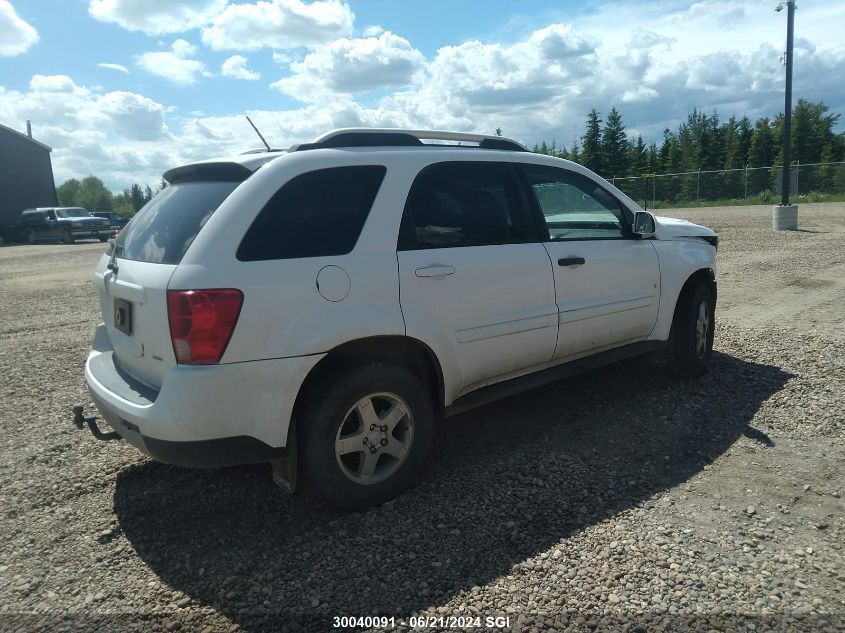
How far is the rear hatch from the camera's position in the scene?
9.78 ft

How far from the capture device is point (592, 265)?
438cm

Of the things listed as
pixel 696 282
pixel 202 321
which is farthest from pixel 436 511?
pixel 696 282

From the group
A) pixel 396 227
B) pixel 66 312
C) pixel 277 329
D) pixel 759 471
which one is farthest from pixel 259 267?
pixel 66 312

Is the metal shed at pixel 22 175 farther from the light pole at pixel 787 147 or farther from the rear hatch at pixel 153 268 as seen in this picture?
the rear hatch at pixel 153 268

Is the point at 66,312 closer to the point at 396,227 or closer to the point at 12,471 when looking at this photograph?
the point at 12,471

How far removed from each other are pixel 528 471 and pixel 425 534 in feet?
2.94

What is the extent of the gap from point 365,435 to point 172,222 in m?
1.48

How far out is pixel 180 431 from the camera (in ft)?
9.42

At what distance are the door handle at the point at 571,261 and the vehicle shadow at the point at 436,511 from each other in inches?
44.8

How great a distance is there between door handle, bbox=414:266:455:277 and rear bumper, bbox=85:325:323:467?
29.9 inches

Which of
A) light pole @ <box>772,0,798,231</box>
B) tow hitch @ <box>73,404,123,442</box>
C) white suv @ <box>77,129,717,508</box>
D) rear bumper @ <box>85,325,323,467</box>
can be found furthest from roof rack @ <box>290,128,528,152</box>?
light pole @ <box>772,0,798,231</box>

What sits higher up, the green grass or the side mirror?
the side mirror

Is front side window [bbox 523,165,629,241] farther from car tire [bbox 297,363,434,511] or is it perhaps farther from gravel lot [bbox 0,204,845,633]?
car tire [bbox 297,363,434,511]

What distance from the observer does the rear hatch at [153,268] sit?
2982mm
